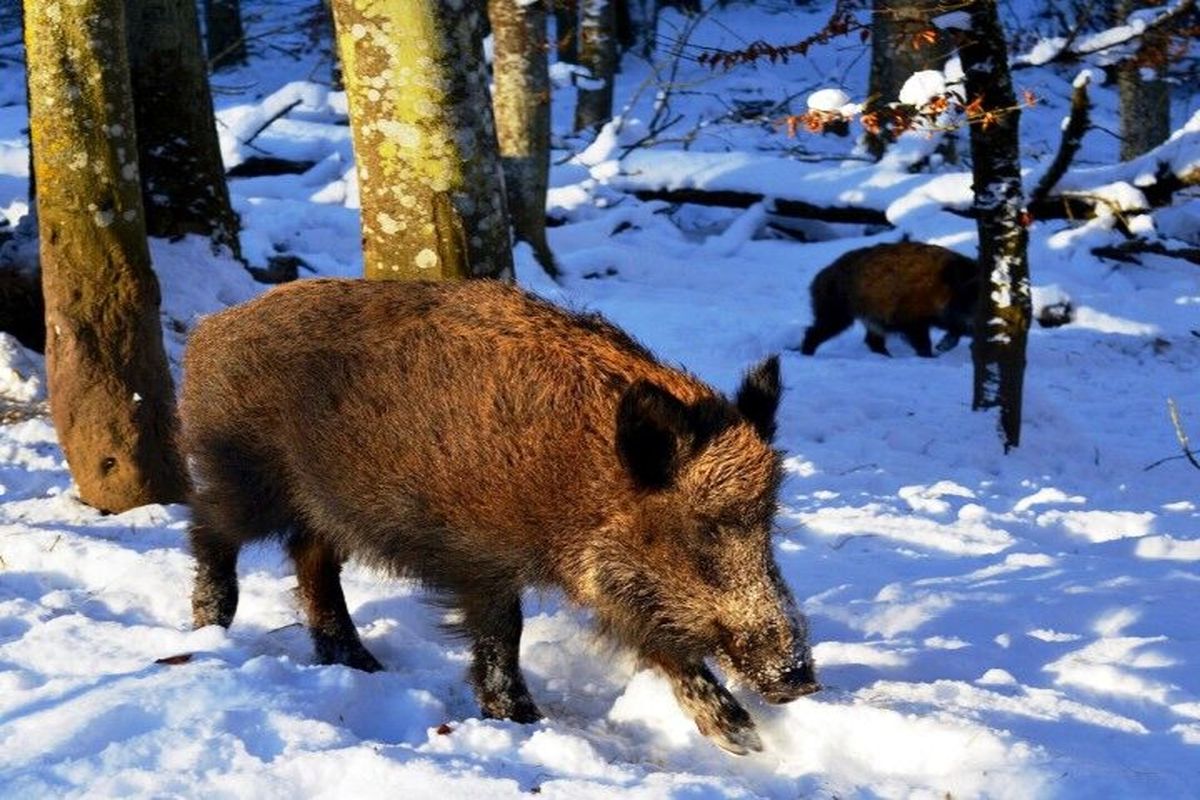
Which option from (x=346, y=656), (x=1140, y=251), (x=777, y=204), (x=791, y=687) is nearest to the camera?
(x=791, y=687)

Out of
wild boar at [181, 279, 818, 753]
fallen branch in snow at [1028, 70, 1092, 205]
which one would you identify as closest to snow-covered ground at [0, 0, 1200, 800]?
wild boar at [181, 279, 818, 753]

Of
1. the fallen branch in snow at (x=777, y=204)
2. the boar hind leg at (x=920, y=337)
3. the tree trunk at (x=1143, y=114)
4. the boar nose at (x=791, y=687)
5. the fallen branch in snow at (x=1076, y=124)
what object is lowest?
the boar hind leg at (x=920, y=337)

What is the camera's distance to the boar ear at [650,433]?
3.22m

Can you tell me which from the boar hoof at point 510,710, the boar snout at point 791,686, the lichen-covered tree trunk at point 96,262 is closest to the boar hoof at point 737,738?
the boar snout at point 791,686

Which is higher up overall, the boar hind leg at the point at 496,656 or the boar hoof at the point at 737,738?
the boar hind leg at the point at 496,656

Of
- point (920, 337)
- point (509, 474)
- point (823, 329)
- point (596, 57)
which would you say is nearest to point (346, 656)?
point (509, 474)

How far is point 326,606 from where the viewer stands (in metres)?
3.97

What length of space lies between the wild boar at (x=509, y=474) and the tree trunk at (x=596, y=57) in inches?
609

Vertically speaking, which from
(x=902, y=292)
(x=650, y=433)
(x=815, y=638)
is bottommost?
(x=902, y=292)

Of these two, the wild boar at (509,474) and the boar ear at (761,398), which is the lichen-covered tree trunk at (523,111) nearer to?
the wild boar at (509,474)

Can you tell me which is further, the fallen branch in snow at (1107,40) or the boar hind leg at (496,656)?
the fallen branch in snow at (1107,40)

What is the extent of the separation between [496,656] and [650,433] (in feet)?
2.50

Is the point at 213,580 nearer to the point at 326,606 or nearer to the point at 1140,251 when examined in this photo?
the point at 326,606

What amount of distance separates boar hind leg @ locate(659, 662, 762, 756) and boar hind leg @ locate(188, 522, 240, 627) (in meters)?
1.44
